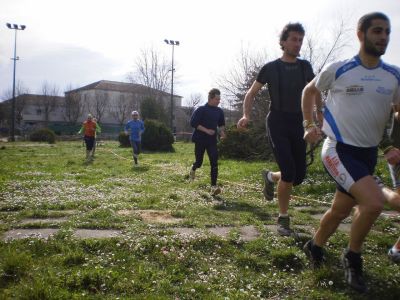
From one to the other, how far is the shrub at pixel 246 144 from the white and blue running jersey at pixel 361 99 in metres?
14.5

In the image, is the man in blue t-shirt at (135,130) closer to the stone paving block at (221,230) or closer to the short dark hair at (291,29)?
the stone paving block at (221,230)

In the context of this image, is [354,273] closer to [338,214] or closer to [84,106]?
[338,214]

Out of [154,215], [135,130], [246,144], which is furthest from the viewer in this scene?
[246,144]

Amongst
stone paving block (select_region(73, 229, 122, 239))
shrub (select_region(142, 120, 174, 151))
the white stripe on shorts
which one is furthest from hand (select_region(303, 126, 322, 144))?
shrub (select_region(142, 120, 174, 151))

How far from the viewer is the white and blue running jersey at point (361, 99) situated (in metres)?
3.43

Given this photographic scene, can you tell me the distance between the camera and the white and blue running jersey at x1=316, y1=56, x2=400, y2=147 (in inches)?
135

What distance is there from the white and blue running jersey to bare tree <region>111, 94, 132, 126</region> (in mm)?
88923

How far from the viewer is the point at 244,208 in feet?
22.7

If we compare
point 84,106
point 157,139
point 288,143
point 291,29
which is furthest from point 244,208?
point 84,106

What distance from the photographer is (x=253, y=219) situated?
5859 millimetres

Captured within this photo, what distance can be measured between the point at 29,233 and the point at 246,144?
14418mm

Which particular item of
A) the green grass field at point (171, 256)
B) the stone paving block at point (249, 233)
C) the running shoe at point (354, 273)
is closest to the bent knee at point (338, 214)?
the running shoe at point (354, 273)

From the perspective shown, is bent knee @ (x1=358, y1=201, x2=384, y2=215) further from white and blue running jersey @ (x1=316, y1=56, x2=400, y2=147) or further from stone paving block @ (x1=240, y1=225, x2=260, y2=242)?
stone paving block @ (x1=240, y1=225, x2=260, y2=242)

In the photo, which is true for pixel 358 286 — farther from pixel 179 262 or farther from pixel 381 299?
pixel 179 262
